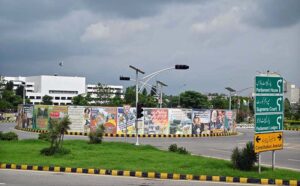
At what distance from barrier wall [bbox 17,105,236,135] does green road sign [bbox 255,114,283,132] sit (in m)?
25.3

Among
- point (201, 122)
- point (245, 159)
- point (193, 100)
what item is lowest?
point (245, 159)

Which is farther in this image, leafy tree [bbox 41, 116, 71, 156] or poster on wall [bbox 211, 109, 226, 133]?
poster on wall [bbox 211, 109, 226, 133]

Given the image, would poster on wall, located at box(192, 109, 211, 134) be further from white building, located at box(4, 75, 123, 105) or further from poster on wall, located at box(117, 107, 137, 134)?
white building, located at box(4, 75, 123, 105)

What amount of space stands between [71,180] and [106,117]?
92.9ft

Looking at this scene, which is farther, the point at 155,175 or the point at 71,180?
the point at 155,175

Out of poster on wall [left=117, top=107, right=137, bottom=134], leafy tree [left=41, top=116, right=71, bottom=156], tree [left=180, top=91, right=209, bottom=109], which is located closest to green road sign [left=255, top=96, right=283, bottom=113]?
leafy tree [left=41, top=116, right=71, bottom=156]

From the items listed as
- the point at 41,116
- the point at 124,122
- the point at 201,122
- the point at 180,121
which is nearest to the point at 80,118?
the point at 124,122

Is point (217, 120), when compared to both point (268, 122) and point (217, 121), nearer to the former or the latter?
point (217, 121)

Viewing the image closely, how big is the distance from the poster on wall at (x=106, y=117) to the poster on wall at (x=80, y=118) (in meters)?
0.46

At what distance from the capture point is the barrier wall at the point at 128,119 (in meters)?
42.5

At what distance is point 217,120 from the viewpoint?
46.7 m

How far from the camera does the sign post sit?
16328mm

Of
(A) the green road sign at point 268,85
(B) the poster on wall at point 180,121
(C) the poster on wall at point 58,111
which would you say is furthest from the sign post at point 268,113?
(C) the poster on wall at point 58,111

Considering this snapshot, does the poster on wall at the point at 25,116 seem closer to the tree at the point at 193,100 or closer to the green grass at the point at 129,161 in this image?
the green grass at the point at 129,161
